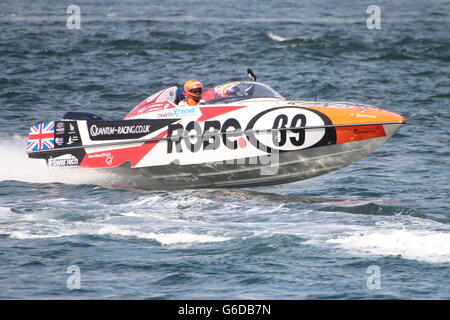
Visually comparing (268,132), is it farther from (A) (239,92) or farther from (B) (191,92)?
(B) (191,92)

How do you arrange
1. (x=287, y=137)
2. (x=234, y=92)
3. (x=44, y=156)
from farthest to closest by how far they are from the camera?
(x=44, y=156)
(x=234, y=92)
(x=287, y=137)

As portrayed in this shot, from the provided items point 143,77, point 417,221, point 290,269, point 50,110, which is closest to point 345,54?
point 143,77

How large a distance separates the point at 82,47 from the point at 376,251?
2155 centimetres

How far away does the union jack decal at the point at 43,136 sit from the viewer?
13141mm

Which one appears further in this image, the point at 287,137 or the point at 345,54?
the point at 345,54

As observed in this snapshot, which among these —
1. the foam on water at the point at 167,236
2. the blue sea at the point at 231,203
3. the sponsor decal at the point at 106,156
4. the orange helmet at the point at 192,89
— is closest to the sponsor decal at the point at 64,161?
the blue sea at the point at 231,203

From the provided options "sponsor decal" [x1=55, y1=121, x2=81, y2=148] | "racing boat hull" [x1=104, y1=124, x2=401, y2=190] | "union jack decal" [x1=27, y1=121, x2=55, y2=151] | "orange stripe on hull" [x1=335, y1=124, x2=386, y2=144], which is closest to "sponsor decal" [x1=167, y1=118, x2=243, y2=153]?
"racing boat hull" [x1=104, y1=124, x2=401, y2=190]

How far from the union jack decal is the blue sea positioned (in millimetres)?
579

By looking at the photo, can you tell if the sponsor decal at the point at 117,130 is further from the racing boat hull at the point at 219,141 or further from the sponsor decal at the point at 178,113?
the sponsor decal at the point at 178,113

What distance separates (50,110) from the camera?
751 inches

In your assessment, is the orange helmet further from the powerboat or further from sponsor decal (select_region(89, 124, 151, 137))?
sponsor decal (select_region(89, 124, 151, 137))

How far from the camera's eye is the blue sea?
7.96 m
